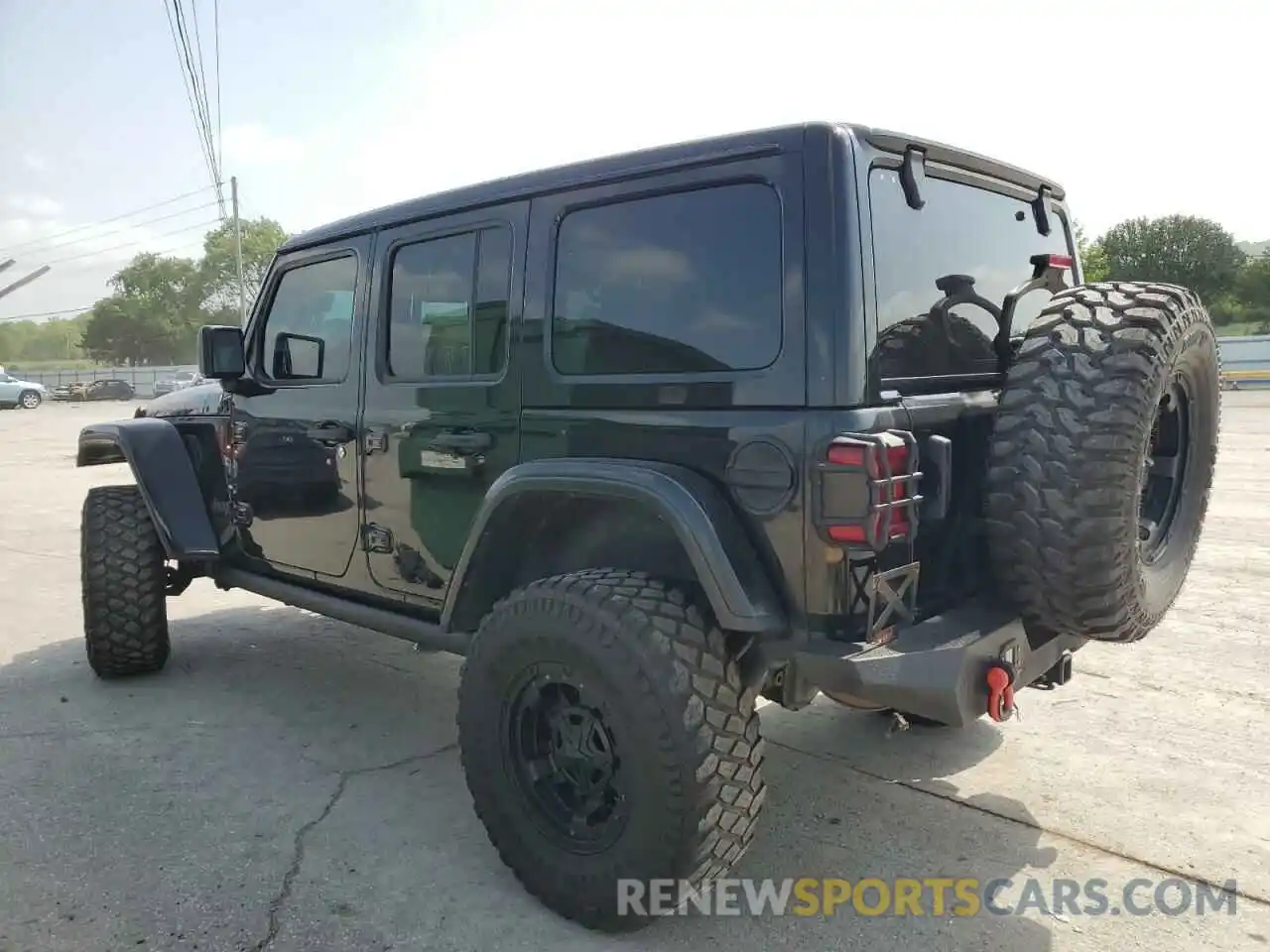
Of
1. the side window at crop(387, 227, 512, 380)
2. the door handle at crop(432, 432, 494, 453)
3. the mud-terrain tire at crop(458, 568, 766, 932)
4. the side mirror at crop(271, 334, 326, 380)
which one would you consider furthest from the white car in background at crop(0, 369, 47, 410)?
the mud-terrain tire at crop(458, 568, 766, 932)

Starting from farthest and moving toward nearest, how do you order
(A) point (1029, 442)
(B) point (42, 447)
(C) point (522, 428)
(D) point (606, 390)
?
1. (B) point (42, 447)
2. (C) point (522, 428)
3. (D) point (606, 390)
4. (A) point (1029, 442)

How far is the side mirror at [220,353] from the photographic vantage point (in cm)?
400

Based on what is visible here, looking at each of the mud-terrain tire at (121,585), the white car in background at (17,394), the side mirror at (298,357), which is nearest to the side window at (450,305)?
the side mirror at (298,357)

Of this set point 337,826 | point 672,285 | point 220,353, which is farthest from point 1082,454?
point 220,353

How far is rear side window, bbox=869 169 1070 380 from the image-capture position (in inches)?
97.1

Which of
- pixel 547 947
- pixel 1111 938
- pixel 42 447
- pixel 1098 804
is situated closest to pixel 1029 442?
pixel 1111 938

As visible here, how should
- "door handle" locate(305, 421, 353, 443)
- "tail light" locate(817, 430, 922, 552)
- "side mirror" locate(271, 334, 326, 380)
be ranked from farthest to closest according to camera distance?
1. "side mirror" locate(271, 334, 326, 380)
2. "door handle" locate(305, 421, 353, 443)
3. "tail light" locate(817, 430, 922, 552)

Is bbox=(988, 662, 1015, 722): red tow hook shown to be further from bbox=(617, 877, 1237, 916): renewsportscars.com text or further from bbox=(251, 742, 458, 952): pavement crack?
bbox=(251, 742, 458, 952): pavement crack

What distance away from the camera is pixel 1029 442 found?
7.99ft

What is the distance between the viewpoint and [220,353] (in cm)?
403

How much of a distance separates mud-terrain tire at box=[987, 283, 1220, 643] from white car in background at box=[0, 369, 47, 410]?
40.9m

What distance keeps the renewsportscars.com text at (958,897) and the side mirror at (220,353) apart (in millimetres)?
2877

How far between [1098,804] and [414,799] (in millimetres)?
2359

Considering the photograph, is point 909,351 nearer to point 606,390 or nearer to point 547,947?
point 606,390
